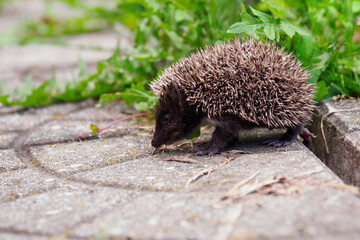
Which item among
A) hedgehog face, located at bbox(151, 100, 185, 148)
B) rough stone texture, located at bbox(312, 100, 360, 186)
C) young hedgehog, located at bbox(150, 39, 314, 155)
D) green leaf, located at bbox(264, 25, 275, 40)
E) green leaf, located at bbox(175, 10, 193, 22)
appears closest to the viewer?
rough stone texture, located at bbox(312, 100, 360, 186)

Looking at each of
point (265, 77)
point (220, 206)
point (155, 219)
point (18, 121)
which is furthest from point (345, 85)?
point (18, 121)

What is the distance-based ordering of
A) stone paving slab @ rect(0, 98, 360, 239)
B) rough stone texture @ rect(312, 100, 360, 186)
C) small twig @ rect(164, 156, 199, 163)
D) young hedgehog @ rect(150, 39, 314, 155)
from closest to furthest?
stone paving slab @ rect(0, 98, 360, 239), rough stone texture @ rect(312, 100, 360, 186), small twig @ rect(164, 156, 199, 163), young hedgehog @ rect(150, 39, 314, 155)

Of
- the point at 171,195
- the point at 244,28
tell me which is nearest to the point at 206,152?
the point at 171,195

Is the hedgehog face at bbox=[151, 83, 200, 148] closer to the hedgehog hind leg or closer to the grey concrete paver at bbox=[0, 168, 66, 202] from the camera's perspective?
the hedgehog hind leg

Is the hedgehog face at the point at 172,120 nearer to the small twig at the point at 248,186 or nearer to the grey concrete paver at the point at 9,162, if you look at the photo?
the grey concrete paver at the point at 9,162

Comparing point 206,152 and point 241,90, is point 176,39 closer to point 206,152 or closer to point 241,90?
point 241,90

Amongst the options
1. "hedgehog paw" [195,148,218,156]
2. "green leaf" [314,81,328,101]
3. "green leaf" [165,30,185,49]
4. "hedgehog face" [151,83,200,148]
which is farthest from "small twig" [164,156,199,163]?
"green leaf" [165,30,185,49]

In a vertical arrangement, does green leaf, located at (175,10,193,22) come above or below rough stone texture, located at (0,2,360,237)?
above
